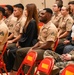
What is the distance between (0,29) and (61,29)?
5.68 feet

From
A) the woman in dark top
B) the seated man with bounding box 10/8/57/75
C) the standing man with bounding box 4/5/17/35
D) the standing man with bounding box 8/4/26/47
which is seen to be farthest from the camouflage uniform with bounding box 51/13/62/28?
the seated man with bounding box 10/8/57/75

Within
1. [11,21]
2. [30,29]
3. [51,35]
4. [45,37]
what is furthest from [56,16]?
[51,35]

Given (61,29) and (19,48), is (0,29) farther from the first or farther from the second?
(61,29)

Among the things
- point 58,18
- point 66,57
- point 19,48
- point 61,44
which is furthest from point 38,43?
point 58,18

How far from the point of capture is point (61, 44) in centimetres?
523

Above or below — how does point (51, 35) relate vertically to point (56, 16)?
above

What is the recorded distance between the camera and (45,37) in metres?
4.37

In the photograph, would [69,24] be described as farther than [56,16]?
No

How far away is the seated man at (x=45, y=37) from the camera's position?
14.0 feet

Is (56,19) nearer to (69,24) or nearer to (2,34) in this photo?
(69,24)

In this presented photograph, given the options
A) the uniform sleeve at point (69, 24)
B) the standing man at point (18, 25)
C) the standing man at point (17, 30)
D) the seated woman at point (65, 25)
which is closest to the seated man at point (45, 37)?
the standing man at point (17, 30)

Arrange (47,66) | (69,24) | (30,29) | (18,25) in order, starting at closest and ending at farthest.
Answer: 1. (47,66)
2. (30,29)
3. (18,25)
4. (69,24)

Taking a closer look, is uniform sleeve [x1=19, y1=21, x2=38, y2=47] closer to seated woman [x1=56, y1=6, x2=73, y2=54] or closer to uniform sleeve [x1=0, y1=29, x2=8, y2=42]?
uniform sleeve [x1=0, y1=29, x2=8, y2=42]

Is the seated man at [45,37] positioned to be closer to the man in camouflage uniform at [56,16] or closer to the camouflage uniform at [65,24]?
the camouflage uniform at [65,24]
